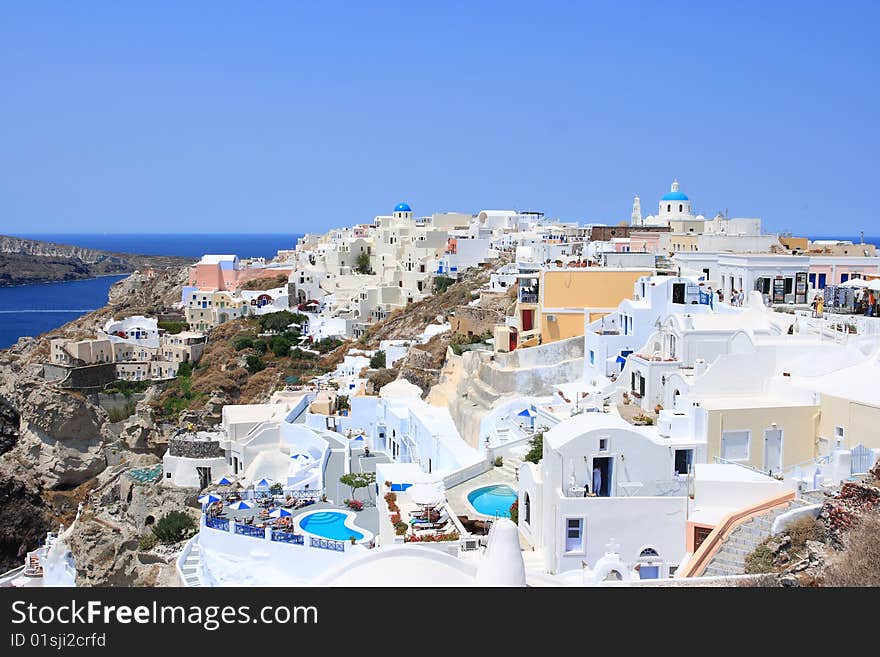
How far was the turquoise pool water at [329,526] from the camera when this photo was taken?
15945 millimetres

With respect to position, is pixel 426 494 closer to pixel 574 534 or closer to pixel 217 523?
pixel 574 534

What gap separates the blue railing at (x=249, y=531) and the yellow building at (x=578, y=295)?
35.9 feet

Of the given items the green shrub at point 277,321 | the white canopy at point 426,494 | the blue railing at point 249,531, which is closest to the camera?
the white canopy at point 426,494

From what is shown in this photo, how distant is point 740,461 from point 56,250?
208014 millimetres

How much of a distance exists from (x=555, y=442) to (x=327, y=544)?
15.3ft

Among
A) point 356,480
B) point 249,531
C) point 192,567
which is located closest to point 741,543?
point 249,531

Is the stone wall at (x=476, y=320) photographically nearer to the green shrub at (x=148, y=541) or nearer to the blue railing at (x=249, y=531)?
the green shrub at (x=148, y=541)

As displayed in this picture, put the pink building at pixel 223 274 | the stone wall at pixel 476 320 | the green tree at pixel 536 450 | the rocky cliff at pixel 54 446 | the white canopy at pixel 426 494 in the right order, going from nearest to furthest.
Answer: the white canopy at pixel 426 494, the green tree at pixel 536 450, the rocky cliff at pixel 54 446, the stone wall at pixel 476 320, the pink building at pixel 223 274

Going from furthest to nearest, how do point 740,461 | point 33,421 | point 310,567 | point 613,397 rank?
point 33,421
point 613,397
point 310,567
point 740,461

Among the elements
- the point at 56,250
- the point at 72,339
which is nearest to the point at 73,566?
the point at 72,339

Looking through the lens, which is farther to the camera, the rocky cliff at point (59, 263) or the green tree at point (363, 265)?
the rocky cliff at point (59, 263)

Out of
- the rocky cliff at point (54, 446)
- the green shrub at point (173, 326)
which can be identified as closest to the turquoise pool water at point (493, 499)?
the rocky cliff at point (54, 446)
